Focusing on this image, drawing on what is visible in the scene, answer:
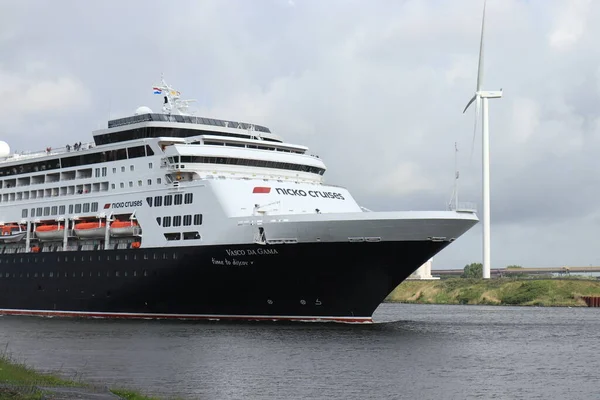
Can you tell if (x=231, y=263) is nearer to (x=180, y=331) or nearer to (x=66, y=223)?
(x=180, y=331)

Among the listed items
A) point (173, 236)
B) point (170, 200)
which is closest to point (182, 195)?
point (170, 200)

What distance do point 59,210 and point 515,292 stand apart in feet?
213

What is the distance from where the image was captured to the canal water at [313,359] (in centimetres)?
2759

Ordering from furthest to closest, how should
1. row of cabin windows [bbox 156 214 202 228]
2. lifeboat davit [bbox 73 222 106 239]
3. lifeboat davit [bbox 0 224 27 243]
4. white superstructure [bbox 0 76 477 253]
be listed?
1. lifeboat davit [bbox 0 224 27 243]
2. lifeboat davit [bbox 73 222 106 239]
3. row of cabin windows [bbox 156 214 202 228]
4. white superstructure [bbox 0 76 477 253]

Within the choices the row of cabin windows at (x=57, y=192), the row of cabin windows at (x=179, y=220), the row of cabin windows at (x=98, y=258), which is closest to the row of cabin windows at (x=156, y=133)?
the row of cabin windows at (x=57, y=192)

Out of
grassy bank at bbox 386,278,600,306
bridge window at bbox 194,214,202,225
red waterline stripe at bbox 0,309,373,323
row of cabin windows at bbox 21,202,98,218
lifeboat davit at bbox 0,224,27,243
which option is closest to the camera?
red waterline stripe at bbox 0,309,373,323

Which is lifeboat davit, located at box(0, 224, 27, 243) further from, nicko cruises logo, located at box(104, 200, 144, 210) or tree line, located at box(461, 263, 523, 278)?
tree line, located at box(461, 263, 523, 278)

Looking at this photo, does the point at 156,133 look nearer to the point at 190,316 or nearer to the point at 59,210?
the point at 59,210

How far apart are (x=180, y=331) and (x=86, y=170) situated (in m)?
17.5

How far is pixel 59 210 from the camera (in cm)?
5738

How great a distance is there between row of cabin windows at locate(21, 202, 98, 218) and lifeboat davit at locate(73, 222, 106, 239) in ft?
3.61

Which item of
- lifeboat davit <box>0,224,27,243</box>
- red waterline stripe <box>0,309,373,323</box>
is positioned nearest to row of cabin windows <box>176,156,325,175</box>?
red waterline stripe <box>0,309,373,323</box>

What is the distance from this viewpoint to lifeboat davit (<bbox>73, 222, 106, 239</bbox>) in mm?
53562

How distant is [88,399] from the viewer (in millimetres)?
→ 18578
